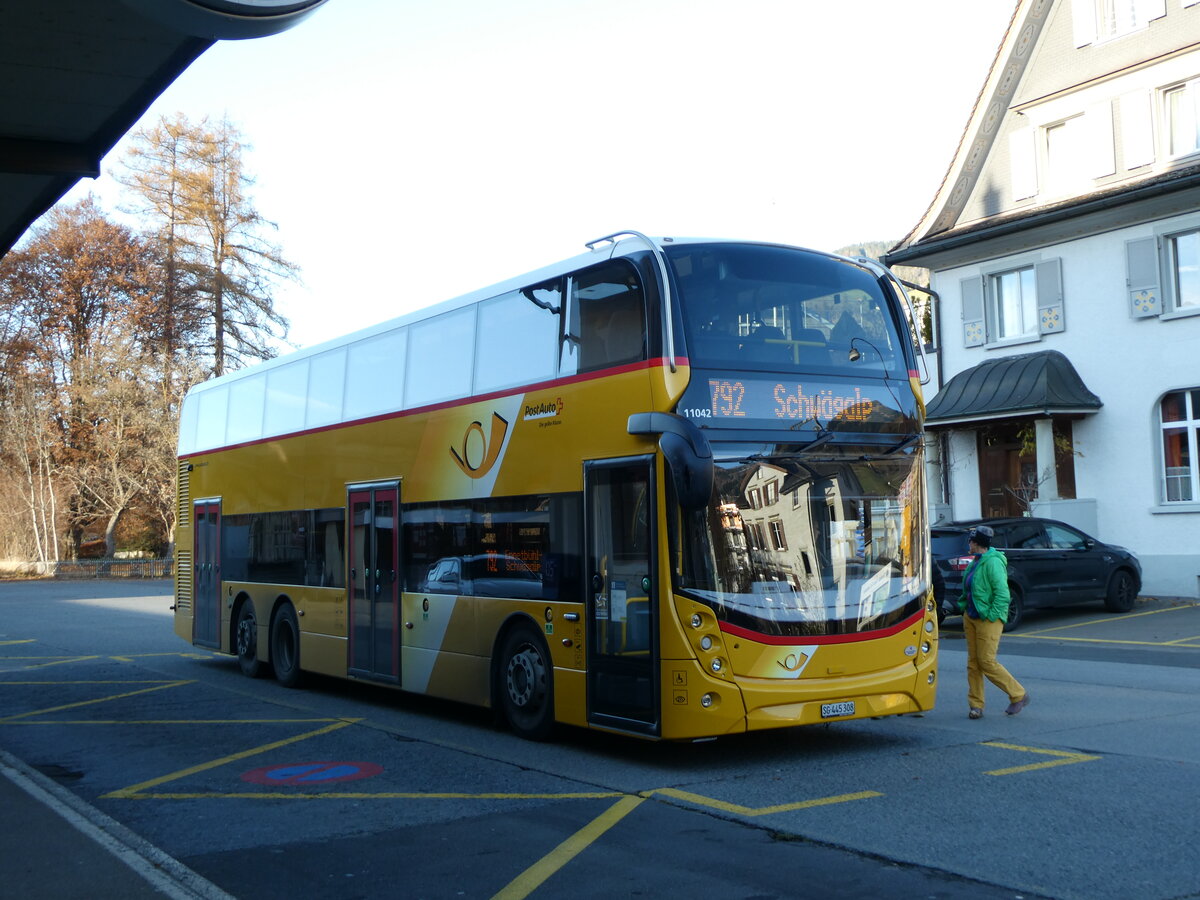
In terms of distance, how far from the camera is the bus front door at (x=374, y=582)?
1320 cm

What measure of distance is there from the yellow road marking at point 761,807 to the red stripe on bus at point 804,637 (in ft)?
4.16

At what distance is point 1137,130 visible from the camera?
1015 inches

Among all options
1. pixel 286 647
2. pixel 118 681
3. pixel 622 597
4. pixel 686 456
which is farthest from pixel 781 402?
pixel 118 681

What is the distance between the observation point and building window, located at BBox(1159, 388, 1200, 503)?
2462cm

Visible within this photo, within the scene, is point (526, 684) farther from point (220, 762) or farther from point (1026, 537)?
point (1026, 537)

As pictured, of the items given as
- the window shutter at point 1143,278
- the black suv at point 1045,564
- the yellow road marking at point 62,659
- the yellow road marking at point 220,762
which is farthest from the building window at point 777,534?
the window shutter at point 1143,278

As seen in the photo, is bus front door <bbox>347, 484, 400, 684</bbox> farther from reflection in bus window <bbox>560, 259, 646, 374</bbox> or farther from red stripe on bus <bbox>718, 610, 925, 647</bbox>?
red stripe on bus <bbox>718, 610, 925, 647</bbox>

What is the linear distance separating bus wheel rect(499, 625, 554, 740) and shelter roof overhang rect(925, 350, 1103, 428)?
15356 mm

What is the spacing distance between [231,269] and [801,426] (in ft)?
154

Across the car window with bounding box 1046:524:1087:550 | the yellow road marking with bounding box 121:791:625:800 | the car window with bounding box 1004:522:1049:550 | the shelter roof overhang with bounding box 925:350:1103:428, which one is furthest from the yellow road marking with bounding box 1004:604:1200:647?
the yellow road marking with bounding box 121:791:625:800

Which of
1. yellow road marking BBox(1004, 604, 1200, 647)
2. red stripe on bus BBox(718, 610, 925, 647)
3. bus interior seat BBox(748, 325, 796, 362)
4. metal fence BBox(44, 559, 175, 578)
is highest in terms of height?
bus interior seat BBox(748, 325, 796, 362)

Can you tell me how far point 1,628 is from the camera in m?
26.4

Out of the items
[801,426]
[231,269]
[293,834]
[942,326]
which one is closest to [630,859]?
[293,834]

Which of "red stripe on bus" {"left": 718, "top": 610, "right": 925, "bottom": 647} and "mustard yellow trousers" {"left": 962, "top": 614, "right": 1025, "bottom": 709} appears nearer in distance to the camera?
"red stripe on bus" {"left": 718, "top": 610, "right": 925, "bottom": 647}
